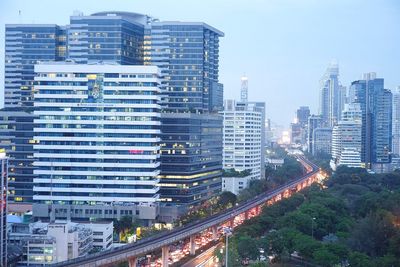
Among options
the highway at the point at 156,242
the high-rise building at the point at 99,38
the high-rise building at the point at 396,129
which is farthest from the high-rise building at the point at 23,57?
the high-rise building at the point at 396,129

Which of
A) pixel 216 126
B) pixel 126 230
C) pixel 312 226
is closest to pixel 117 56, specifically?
pixel 216 126

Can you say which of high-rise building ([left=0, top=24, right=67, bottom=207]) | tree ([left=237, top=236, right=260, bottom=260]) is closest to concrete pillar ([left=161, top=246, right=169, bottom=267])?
tree ([left=237, top=236, right=260, bottom=260])

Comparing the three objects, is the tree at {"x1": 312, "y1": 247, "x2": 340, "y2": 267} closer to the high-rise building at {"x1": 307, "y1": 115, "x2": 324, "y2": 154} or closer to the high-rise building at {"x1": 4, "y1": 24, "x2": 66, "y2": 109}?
the high-rise building at {"x1": 4, "y1": 24, "x2": 66, "y2": 109}

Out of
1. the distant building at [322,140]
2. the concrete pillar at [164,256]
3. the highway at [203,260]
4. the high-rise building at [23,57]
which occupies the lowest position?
the highway at [203,260]

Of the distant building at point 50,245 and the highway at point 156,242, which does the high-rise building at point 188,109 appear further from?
the distant building at point 50,245

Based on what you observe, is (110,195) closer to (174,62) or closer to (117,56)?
(117,56)

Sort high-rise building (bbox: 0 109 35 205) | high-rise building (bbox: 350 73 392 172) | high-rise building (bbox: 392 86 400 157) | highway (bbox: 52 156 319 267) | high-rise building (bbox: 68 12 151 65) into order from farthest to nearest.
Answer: high-rise building (bbox: 392 86 400 157)
high-rise building (bbox: 350 73 392 172)
high-rise building (bbox: 68 12 151 65)
high-rise building (bbox: 0 109 35 205)
highway (bbox: 52 156 319 267)

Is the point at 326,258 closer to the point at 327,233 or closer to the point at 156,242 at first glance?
the point at 156,242
